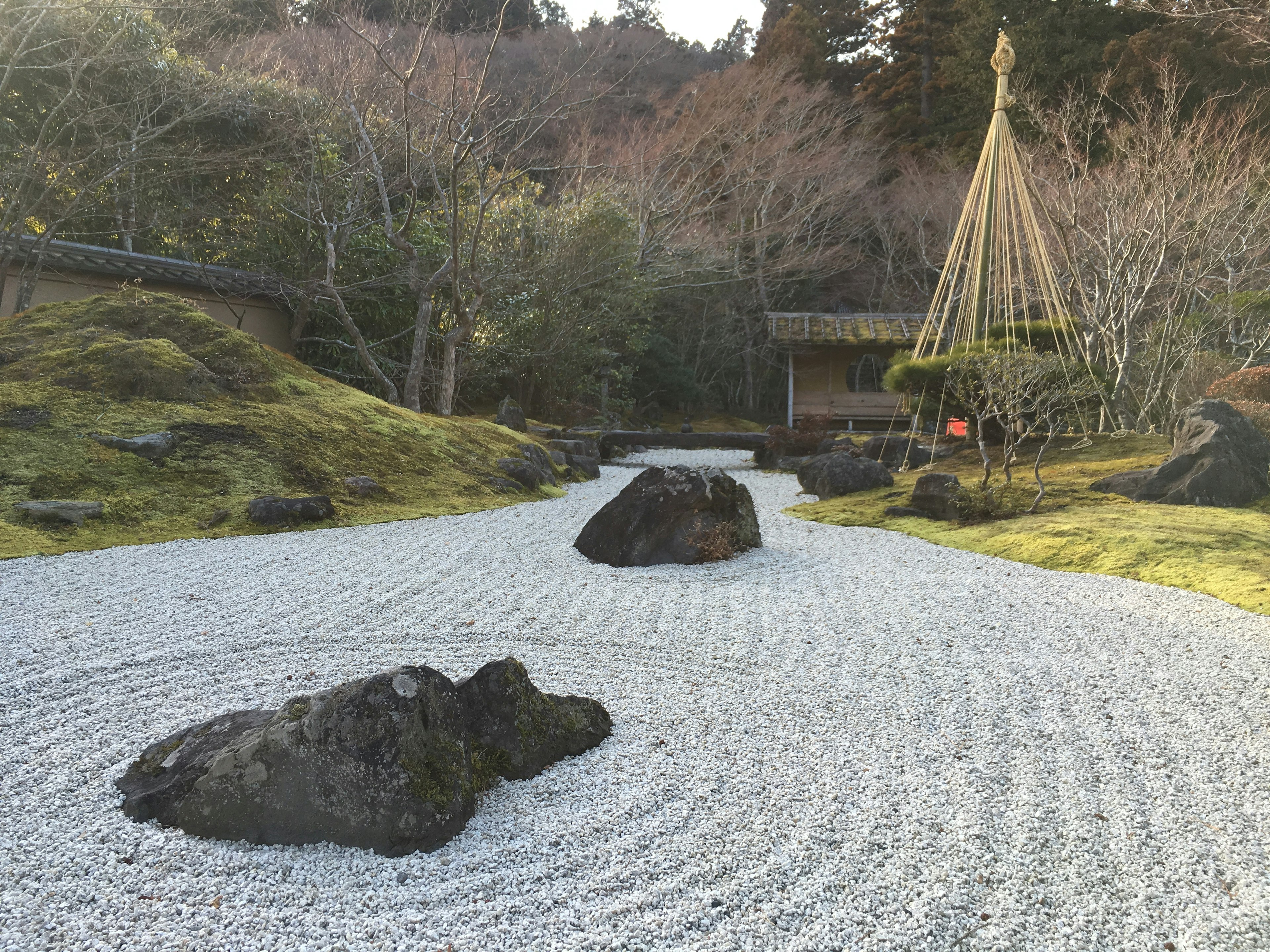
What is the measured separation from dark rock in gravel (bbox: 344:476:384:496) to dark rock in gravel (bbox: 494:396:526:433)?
14.8 ft

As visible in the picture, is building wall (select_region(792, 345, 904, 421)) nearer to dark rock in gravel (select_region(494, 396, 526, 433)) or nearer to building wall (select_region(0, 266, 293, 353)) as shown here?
dark rock in gravel (select_region(494, 396, 526, 433))

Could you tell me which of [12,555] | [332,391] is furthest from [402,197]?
[12,555]

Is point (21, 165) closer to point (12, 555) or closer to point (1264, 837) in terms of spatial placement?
point (12, 555)

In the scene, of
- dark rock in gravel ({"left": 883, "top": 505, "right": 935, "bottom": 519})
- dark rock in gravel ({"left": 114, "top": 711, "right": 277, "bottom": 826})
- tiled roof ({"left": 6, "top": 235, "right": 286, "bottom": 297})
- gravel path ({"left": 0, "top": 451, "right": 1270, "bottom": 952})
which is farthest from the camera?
tiled roof ({"left": 6, "top": 235, "right": 286, "bottom": 297})

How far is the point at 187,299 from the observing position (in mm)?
10438

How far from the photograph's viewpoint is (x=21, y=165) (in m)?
9.12

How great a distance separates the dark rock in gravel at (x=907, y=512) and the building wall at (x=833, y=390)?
1055 cm

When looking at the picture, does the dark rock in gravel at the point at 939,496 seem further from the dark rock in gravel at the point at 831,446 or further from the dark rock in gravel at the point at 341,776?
the dark rock in gravel at the point at 341,776

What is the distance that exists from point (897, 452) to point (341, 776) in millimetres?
10002

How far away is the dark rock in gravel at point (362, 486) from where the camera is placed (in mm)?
6773

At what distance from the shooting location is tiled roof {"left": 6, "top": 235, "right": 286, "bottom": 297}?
32.7 ft

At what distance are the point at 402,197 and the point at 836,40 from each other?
1688 centimetres

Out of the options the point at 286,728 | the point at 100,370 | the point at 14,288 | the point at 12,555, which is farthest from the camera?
the point at 14,288

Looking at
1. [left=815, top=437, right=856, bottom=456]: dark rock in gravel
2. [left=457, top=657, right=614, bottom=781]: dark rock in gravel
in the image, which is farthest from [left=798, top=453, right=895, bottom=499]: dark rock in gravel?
[left=457, top=657, right=614, bottom=781]: dark rock in gravel
